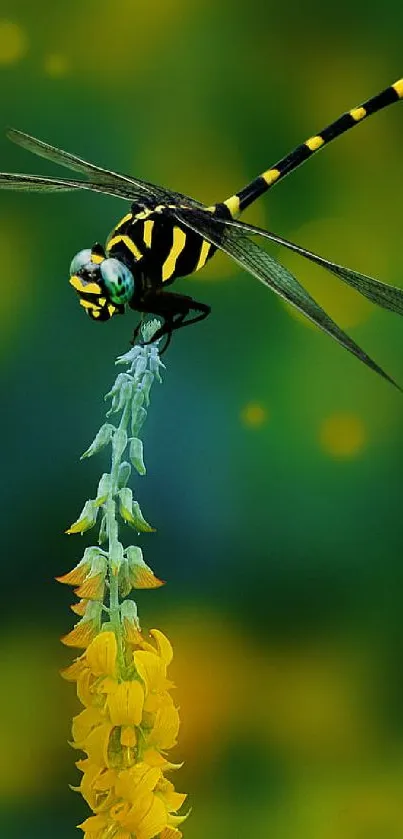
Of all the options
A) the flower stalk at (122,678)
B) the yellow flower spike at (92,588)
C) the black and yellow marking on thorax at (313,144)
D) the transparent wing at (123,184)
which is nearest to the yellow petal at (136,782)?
the flower stalk at (122,678)

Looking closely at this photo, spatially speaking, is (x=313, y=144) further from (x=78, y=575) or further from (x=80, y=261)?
(x=78, y=575)

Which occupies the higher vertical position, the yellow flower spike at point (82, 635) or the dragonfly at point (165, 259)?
the dragonfly at point (165, 259)

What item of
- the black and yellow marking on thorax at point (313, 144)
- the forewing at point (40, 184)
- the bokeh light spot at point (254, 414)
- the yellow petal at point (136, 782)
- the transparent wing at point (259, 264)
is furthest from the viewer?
the bokeh light spot at point (254, 414)

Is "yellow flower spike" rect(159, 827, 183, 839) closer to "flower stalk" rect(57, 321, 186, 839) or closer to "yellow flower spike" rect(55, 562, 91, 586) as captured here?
"flower stalk" rect(57, 321, 186, 839)

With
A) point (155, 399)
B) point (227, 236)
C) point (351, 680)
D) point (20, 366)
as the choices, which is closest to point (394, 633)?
point (351, 680)

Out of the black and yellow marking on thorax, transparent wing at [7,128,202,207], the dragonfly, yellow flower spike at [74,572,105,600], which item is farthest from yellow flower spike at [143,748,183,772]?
the black and yellow marking on thorax

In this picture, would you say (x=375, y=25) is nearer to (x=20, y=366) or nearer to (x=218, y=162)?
(x=218, y=162)

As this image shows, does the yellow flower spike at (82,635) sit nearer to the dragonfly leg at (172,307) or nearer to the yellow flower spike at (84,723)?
the yellow flower spike at (84,723)
